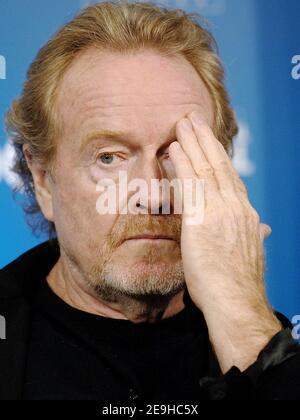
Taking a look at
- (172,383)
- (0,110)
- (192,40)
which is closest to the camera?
(172,383)

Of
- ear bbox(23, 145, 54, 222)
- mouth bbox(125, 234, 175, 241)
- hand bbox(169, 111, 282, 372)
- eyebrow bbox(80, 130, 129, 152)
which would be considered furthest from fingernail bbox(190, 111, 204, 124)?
ear bbox(23, 145, 54, 222)

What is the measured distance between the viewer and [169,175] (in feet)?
5.18

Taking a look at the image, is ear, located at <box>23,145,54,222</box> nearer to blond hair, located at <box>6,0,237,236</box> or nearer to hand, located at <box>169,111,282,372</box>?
blond hair, located at <box>6,0,237,236</box>

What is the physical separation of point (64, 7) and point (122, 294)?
2.63ft

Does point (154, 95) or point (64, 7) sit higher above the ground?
point (64, 7)

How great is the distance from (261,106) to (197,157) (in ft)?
1.73

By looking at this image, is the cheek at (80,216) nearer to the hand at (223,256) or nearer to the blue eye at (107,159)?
the blue eye at (107,159)

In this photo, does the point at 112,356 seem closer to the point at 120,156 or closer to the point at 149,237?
the point at 149,237

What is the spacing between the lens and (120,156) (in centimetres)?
161

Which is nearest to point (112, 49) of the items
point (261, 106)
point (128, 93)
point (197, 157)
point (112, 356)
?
point (128, 93)

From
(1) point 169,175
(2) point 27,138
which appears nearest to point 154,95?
(1) point 169,175

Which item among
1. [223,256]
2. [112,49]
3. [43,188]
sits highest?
[112,49]

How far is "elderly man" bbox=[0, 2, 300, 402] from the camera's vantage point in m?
1.45

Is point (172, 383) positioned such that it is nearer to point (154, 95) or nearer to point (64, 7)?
point (154, 95)
